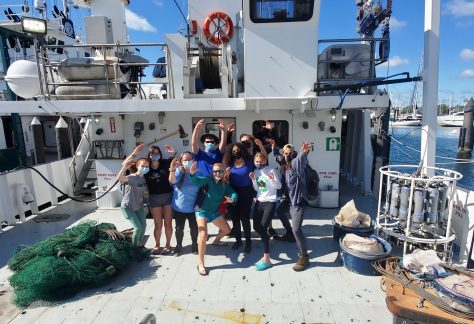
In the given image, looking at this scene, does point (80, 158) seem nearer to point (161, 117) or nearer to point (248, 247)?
point (161, 117)

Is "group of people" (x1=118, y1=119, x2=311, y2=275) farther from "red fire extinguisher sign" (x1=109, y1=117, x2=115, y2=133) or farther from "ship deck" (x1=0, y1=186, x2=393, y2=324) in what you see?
"red fire extinguisher sign" (x1=109, y1=117, x2=115, y2=133)

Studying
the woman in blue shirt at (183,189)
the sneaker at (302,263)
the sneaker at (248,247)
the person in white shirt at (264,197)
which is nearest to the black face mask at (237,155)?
the person in white shirt at (264,197)

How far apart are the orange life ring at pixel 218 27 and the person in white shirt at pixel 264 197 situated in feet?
16.6

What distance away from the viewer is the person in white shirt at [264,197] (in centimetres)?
412

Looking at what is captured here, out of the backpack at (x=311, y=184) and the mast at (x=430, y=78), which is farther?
the mast at (x=430, y=78)

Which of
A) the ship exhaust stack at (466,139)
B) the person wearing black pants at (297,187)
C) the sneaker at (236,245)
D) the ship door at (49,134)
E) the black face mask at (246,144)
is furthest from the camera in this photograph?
the ship exhaust stack at (466,139)

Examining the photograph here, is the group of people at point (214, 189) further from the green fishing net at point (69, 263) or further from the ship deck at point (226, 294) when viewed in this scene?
the green fishing net at point (69, 263)

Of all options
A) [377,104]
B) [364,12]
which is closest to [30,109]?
[377,104]

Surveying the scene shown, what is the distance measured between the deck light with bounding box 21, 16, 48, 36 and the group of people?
12.2 feet

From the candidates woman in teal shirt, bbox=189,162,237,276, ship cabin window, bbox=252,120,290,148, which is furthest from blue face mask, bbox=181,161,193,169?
ship cabin window, bbox=252,120,290,148

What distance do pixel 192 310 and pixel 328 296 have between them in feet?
5.24

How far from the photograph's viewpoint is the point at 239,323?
3131mm

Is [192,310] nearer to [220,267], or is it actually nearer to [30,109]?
[220,267]

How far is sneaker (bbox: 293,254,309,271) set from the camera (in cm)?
410
